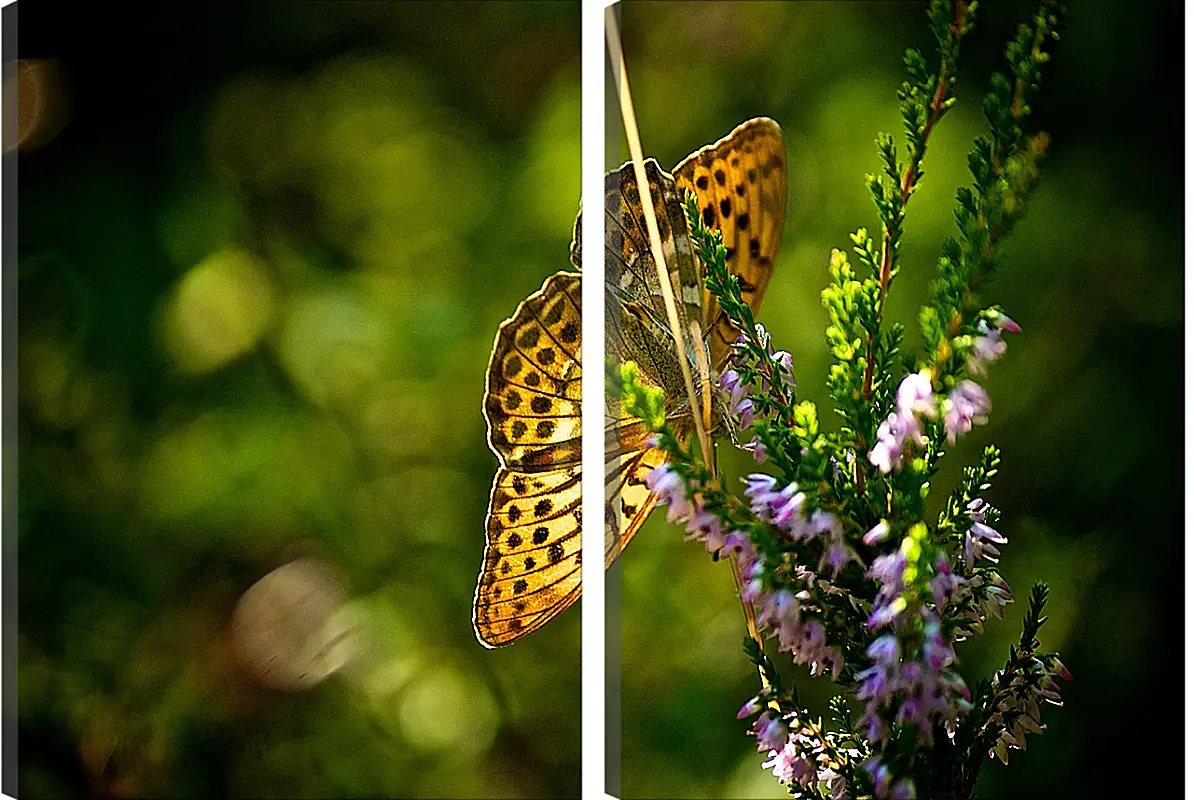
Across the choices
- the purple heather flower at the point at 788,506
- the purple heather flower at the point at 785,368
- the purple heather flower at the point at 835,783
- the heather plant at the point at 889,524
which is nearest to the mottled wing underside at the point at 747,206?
the purple heather flower at the point at 785,368

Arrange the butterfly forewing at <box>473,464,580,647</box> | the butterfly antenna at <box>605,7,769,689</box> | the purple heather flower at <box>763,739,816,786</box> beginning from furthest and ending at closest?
the butterfly forewing at <box>473,464,580,647</box>
the butterfly antenna at <box>605,7,769,689</box>
the purple heather flower at <box>763,739,816,786</box>

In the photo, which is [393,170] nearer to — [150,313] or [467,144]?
[467,144]

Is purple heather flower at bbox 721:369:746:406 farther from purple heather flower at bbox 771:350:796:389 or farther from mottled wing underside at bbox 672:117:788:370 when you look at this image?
mottled wing underside at bbox 672:117:788:370

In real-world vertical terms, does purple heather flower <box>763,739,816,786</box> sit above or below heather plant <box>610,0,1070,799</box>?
below

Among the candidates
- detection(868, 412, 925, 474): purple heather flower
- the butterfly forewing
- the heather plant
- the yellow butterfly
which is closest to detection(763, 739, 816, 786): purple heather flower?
the heather plant

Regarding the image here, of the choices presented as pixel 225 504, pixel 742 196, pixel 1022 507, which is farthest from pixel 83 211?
pixel 1022 507

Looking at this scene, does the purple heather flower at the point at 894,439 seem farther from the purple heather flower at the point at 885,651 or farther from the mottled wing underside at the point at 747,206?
the mottled wing underside at the point at 747,206
